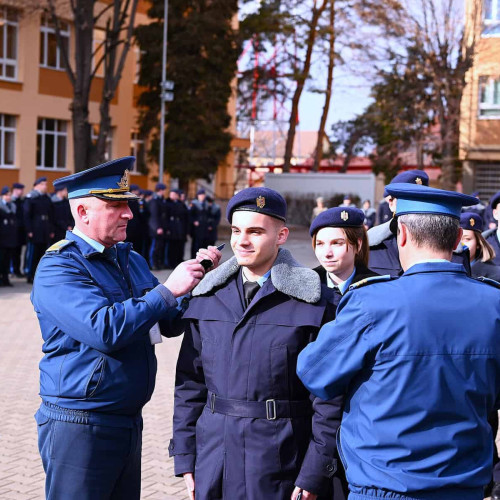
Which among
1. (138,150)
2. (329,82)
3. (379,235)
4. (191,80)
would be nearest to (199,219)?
(191,80)

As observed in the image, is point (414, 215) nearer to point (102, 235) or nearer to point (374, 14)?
point (102, 235)

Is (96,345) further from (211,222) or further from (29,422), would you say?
(211,222)

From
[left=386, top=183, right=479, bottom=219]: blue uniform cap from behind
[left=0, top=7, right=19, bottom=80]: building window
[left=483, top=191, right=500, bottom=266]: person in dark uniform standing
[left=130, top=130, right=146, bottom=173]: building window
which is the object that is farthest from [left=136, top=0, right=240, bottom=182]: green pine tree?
[left=386, top=183, right=479, bottom=219]: blue uniform cap from behind

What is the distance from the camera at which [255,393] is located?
137 inches

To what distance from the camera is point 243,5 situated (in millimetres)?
40625

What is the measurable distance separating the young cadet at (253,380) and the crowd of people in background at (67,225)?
1360 centimetres

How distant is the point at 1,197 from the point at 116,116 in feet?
62.8

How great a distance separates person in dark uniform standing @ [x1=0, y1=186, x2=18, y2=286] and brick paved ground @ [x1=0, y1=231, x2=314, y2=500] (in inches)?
164

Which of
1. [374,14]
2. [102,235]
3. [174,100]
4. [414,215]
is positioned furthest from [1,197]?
[374,14]

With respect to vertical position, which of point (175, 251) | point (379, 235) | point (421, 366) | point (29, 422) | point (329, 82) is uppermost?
point (329, 82)

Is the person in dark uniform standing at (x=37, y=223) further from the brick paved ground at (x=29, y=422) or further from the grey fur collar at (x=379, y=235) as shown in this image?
the grey fur collar at (x=379, y=235)

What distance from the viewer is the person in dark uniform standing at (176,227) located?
21.6 meters

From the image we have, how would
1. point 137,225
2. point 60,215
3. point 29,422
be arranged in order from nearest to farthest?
point 29,422 < point 60,215 < point 137,225

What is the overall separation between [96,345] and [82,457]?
20.1 inches
